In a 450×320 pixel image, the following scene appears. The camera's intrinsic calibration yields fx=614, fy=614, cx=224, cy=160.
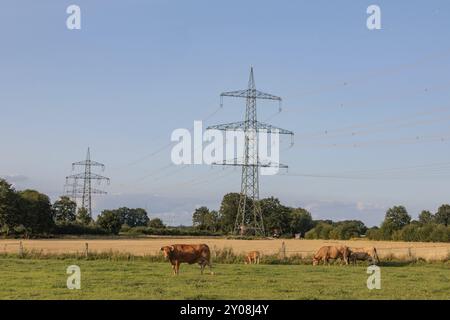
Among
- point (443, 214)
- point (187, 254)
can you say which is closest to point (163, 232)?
point (443, 214)

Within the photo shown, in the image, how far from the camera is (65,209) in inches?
5266

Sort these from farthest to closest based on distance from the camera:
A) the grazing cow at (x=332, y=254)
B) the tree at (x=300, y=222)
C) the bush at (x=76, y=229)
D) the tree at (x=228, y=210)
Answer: the tree at (x=228, y=210) → the tree at (x=300, y=222) → the bush at (x=76, y=229) → the grazing cow at (x=332, y=254)

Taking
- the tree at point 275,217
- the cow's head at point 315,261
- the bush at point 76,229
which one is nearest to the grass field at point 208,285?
the cow's head at point 315,261

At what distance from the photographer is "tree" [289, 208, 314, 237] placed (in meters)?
148

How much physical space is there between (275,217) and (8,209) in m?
66.3

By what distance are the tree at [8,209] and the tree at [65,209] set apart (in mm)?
30545

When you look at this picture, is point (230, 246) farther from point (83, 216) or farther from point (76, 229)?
point (83, 216)

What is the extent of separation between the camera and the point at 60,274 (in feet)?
84.4

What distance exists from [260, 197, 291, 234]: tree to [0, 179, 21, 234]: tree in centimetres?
6006

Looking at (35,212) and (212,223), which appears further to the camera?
(212,223)

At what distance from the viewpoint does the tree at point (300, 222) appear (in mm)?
148125

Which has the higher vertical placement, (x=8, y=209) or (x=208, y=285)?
(x=8, y=209)

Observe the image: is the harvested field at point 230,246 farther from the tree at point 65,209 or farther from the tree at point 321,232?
the tree at point 65,209
